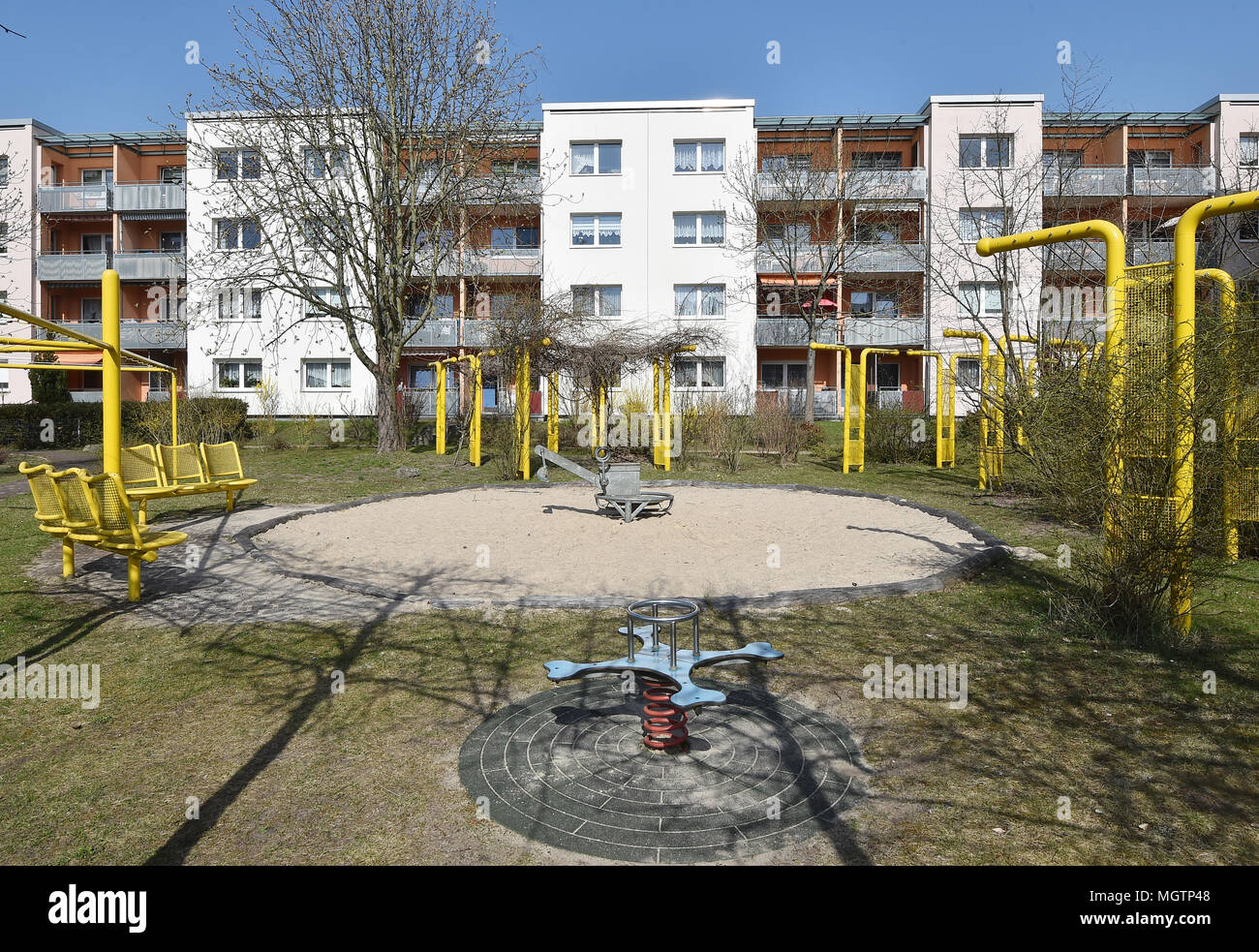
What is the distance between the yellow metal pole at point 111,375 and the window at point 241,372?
31.5 metres

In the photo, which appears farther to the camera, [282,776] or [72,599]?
[72,599]

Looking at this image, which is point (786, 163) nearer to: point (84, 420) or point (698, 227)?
point (698, 227)

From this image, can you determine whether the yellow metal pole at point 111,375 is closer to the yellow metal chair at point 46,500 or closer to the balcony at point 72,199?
the yellow metal chair at point 46,500

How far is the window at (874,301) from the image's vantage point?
37281mm

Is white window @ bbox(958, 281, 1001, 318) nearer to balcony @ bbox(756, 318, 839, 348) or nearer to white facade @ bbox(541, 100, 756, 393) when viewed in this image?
balcony @ bbox(756, 318, 839, 348)

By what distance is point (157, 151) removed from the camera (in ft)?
132

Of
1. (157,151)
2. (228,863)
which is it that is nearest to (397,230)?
(228,863)

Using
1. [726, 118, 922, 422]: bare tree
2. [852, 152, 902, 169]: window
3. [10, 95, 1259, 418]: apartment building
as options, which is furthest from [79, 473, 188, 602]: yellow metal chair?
[852, 152, 902, 169]: window

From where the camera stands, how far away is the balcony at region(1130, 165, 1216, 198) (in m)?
33.0

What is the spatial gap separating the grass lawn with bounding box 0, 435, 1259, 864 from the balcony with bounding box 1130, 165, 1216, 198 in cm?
3376

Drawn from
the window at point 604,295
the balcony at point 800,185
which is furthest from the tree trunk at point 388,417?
the balcony at point 800,185
